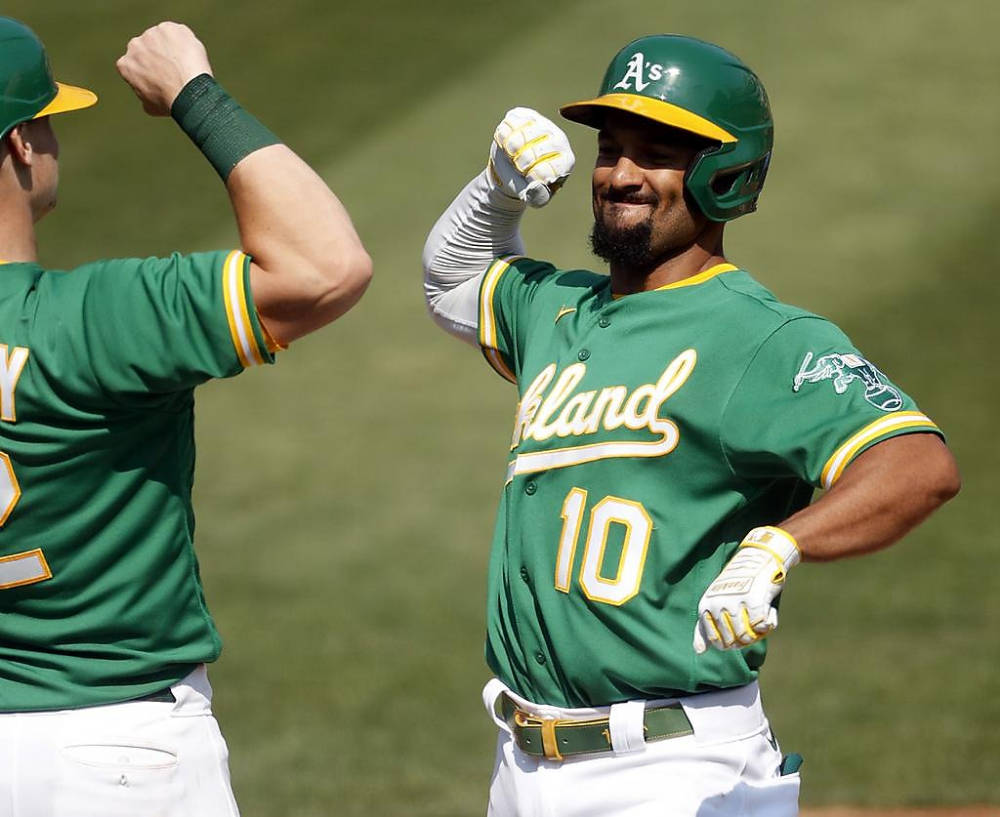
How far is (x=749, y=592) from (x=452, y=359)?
792cm

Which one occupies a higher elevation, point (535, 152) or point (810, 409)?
point (535, 152)

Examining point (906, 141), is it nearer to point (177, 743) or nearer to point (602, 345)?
point (602, 345)

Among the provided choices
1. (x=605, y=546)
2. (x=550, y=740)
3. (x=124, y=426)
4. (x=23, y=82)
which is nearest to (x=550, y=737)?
(x=550, y=740)

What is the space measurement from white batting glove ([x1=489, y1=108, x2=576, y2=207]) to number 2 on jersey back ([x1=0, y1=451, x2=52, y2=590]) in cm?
146

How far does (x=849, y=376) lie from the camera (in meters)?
3.37

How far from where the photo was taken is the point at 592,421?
3658 mm

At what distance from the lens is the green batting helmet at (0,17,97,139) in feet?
11.0

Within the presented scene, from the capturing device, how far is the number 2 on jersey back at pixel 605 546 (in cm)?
355

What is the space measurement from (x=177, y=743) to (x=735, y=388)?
1.44 m

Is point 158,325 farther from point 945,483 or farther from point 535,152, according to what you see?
point 945,483

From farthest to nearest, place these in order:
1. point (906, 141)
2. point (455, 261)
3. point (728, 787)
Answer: point (906, 141), point (455, 261), point (728, 787)

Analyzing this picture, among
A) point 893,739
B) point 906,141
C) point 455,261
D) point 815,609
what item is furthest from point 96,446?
point 906,141

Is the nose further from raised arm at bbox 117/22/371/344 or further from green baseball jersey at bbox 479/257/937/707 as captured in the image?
raised arm at bbox 117/22/371/344

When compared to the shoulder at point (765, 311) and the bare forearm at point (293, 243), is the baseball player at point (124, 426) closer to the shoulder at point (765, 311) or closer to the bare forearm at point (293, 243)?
the bare forearm at point (293, 243)
